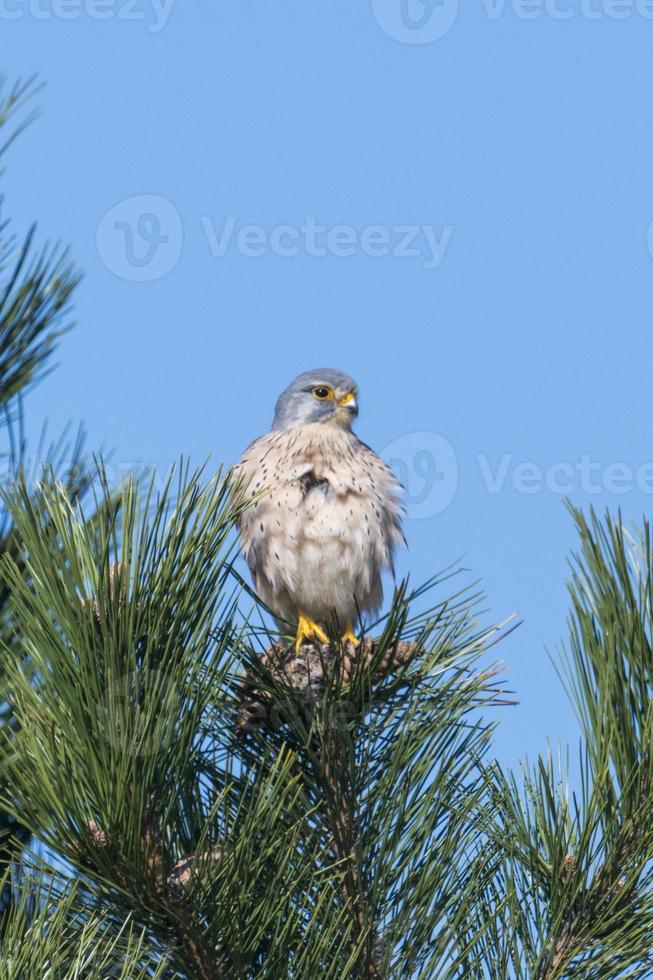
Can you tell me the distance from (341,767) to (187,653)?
637 millimetres

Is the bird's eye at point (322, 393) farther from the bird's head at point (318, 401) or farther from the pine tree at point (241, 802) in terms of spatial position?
the pine tree at point (241, 802)

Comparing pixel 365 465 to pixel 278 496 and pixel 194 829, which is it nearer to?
pixel 278 496

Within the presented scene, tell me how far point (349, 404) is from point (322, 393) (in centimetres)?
13

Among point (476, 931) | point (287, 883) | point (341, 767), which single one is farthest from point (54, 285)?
point (476, 931)

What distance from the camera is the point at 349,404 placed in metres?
5.98

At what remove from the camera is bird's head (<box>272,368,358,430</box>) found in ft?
19.3

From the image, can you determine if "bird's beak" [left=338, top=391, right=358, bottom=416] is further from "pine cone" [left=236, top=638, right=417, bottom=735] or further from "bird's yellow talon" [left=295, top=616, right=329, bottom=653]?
"pine cone" [left=236, top=638, right=417, bottom=735]

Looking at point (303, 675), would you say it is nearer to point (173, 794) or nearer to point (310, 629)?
point (173, 794)

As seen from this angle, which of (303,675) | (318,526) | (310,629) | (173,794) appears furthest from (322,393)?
(173,794)

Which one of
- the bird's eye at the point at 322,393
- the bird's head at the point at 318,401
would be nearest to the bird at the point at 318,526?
the bird's head at the point at 318,401

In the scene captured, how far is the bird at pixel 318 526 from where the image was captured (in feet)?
17.2

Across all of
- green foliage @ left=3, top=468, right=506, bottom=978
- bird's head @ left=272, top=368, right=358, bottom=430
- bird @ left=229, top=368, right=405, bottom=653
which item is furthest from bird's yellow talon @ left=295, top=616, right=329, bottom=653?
green foliage @ left=3, top=468, right=506, bottom=978

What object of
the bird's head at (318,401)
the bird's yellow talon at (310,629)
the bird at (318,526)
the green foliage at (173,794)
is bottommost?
the green foliage at (173,794)

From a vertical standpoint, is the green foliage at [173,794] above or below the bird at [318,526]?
below
